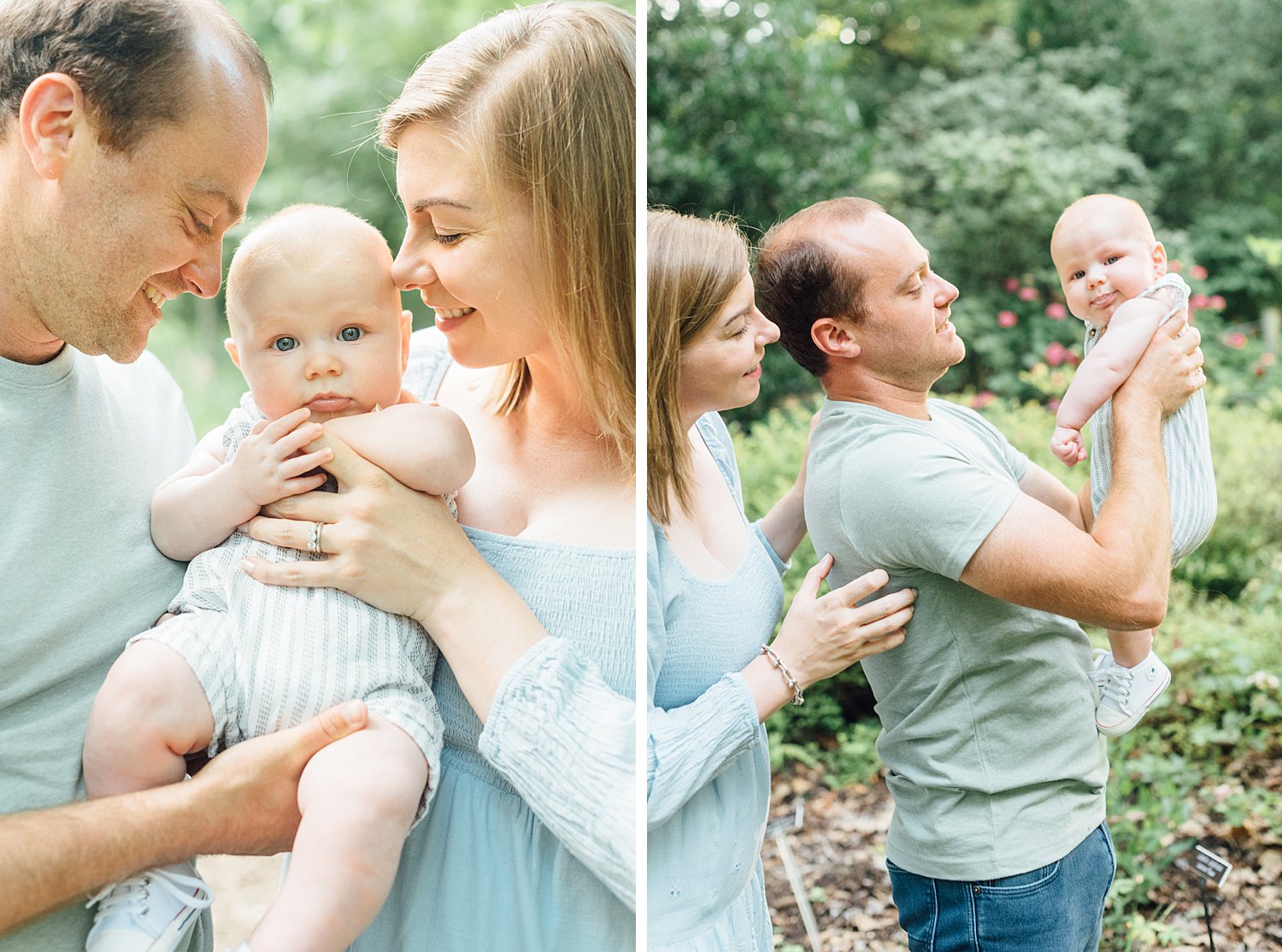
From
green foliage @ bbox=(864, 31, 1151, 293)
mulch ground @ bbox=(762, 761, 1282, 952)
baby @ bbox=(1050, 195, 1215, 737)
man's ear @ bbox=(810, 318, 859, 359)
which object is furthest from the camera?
green foliage @ bbox=(864, 31, 1151, 293)

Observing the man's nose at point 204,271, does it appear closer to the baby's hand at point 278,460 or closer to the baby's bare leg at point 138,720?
the baby's hand at point 278,460

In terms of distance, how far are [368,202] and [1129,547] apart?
3.78 feet

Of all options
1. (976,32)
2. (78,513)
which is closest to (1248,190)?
(976,32)

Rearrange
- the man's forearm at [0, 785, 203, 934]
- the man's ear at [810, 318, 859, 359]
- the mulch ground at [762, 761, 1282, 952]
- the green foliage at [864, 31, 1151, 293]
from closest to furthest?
the man's forearm at [0, 785, 203, 934], the man's ear at [810, 318, 859, 359], the mulch ground at [762, 761, 1282, 952], the green foliage at [864, 31, 1151, 293]

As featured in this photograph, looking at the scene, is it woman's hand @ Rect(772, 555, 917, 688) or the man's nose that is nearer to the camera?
the man's nose

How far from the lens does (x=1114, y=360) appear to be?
143cm

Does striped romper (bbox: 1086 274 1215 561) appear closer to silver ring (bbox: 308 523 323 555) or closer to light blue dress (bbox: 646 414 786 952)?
light blue dress (bbox: 646 414 786 952)

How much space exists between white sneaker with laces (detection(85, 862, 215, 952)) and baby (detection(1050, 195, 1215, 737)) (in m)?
1.19

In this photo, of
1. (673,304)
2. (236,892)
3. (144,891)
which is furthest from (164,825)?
(673,304)

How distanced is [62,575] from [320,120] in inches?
33.9

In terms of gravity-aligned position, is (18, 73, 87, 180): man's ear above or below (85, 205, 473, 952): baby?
above

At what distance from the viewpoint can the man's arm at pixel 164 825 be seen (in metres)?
1.20

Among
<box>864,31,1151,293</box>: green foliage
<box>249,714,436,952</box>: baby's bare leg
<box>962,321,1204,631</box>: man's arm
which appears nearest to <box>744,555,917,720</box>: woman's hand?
<box>962,321,1204,631</box>: man's arm

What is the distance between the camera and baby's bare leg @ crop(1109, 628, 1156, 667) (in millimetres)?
1607
